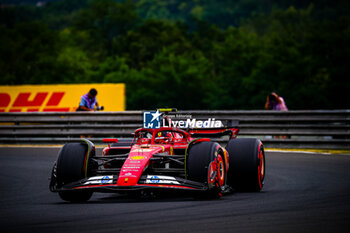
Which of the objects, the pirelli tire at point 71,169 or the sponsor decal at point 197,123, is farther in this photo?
the sponsor decal at point 197,123

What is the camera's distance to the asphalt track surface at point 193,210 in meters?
6.88

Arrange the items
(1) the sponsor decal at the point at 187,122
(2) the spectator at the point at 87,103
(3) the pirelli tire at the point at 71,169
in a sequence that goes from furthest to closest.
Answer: (2) the spectator at the point at 87,103
(1) the sponsor decal at the point at 187,122
(3) the pirelli tire at the point at 71,169

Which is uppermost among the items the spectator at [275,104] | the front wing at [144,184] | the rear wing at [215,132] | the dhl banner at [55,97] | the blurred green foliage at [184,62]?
the blurred green foliage at [184,62]

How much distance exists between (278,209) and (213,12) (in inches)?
7370

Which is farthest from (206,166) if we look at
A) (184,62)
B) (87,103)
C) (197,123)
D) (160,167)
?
(184,62)

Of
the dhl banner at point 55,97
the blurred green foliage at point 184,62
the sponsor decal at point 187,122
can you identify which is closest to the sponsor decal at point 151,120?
the sponsor decal at point 187,122

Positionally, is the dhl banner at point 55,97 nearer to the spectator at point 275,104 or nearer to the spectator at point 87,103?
the spectator at point 87,103

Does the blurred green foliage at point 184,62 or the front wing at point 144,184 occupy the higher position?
the blurred green foliage at point 184,62

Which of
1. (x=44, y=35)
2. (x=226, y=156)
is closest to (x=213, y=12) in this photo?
(x=44, y=35)

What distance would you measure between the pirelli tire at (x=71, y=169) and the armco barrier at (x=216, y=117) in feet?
22.9

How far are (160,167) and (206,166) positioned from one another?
3.65 ft

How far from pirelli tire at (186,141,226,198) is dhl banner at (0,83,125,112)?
1494 centimetres

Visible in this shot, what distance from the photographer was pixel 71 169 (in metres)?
9.24

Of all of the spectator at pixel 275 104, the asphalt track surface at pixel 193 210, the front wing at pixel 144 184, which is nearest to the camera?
the asphalt track surface at pixel 193 210
